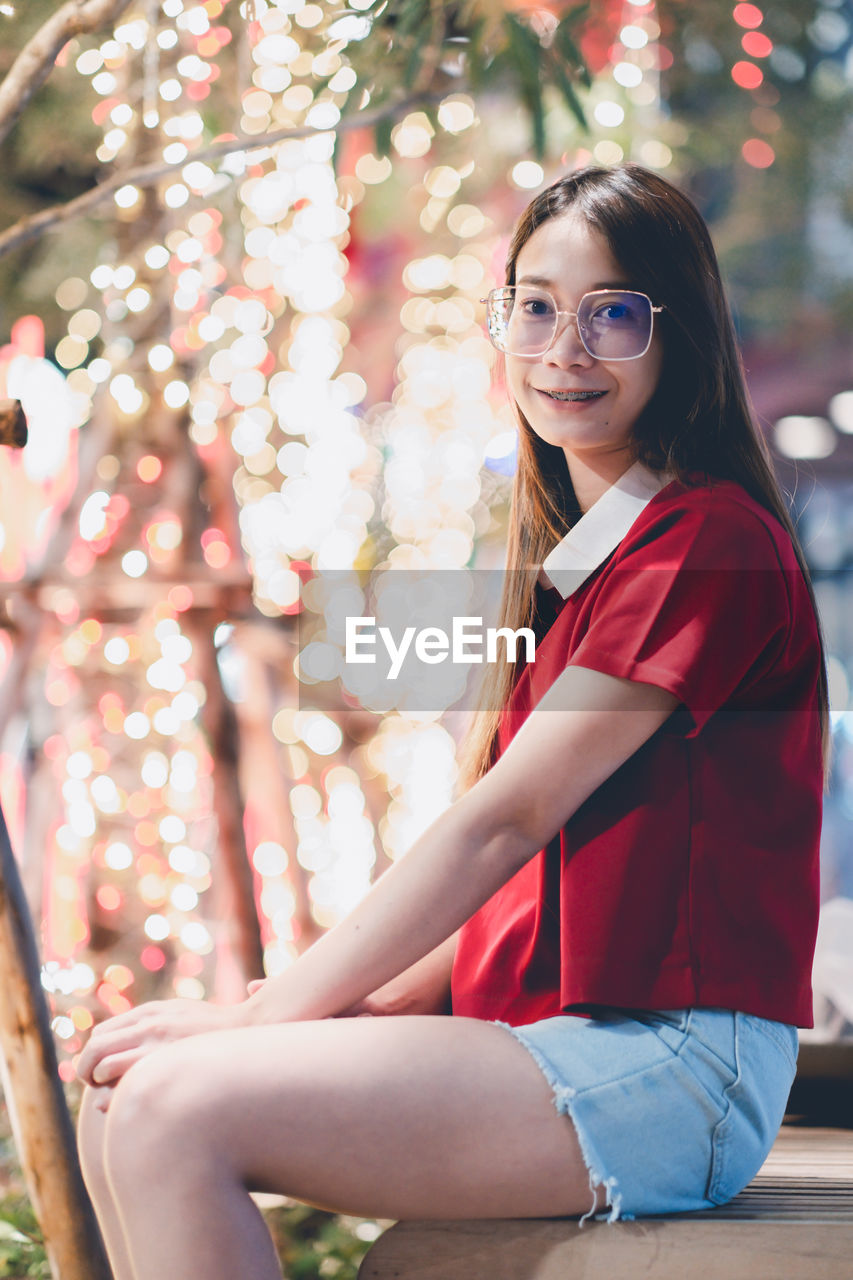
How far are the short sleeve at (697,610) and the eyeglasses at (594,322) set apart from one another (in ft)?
0.57

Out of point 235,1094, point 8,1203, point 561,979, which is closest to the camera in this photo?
point 235,1094

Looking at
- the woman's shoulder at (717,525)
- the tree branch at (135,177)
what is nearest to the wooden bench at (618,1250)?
the woman's shoulder at (717,525)

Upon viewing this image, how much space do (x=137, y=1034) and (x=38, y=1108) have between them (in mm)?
338

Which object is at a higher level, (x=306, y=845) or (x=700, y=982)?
(x=700, y=982)

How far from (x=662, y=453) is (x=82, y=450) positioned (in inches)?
55.9

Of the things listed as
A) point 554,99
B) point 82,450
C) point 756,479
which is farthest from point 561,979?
point 554,99

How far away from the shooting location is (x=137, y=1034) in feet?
3.24

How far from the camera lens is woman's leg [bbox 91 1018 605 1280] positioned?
0.82m

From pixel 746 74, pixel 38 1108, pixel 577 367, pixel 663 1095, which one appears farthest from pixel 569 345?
pixel 746 74

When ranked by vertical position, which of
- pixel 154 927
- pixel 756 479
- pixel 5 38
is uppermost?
pixel 5 38

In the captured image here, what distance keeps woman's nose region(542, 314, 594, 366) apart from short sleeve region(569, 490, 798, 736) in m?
0.19

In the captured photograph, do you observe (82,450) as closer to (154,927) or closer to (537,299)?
(154,927)

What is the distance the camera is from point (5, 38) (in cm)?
229

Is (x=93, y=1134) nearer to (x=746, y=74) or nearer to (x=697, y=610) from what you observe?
(x=697, y=610)
